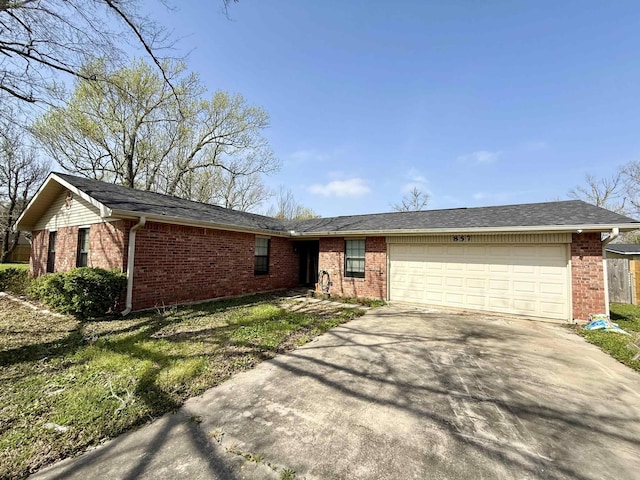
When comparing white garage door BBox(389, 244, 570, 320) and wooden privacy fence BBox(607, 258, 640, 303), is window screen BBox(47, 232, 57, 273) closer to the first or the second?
white garage door BBox(389, 244, 570, 320)

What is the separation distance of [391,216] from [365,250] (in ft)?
7.34

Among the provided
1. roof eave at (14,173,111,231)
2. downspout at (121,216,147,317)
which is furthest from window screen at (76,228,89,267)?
downspout at (121,216,147,317)

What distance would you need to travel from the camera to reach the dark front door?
13.9 m

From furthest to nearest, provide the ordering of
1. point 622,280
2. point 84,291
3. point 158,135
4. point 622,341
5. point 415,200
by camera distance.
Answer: point 415,200, point 158,135, point 622,280, point 84,291, point 622,341

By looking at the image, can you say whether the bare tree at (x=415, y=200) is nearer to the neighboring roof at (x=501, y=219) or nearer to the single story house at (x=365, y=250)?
the neighboring roof at (x=501, y=219)

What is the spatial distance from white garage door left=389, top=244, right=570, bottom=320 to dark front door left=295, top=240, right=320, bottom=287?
16.4 ft

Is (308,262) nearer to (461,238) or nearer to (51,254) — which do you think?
(461,238)

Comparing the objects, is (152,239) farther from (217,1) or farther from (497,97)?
(497,97)

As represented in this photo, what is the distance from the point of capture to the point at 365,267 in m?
10.6

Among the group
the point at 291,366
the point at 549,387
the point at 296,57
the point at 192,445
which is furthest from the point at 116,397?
the point at 296,57

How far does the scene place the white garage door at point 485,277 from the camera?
7.52 metres

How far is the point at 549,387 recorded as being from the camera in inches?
144

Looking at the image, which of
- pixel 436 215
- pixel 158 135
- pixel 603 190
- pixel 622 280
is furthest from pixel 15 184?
pixel 603 190

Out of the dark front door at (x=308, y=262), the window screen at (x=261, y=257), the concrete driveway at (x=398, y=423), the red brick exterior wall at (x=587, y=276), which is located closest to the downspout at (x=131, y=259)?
the window screen at (x=261, y=257)
